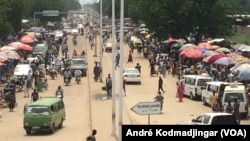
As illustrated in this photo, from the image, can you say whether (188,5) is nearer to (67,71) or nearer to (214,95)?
(67,71)

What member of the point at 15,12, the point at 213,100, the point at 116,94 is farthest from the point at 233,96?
the point at 15,12

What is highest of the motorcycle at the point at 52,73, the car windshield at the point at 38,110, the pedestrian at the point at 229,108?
the car windshield at the point at 38,110

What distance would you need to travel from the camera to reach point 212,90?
36312mm

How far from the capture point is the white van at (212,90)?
35.3 m

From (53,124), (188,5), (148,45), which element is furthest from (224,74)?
(148,45)

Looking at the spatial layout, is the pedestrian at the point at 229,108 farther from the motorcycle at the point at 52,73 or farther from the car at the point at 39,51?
the car at the point at 39,51

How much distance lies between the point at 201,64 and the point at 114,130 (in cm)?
2591

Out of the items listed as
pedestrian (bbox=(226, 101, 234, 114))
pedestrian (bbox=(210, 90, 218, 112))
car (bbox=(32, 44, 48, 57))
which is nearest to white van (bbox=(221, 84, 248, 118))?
pedestrian (bbox=(210, 90, 218, 112))

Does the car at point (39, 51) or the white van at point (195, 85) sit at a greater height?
the car at point (39, 51)

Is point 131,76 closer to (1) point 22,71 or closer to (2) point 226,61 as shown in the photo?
(2) point 226,61

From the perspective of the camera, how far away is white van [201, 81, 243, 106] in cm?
3528

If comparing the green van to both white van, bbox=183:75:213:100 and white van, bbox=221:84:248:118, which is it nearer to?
white van, bbox=221:84:248:118

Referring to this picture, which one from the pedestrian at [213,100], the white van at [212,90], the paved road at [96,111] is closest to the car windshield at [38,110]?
the paved road at [96,111]

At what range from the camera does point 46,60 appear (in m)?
61.0
